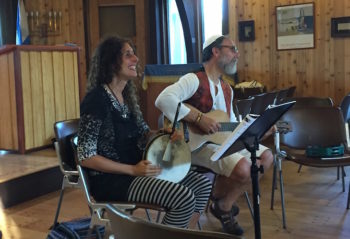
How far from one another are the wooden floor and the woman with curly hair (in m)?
0.91

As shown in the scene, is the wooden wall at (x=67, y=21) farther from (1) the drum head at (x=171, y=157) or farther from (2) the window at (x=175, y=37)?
(1) the drum head at (x=171, y=157)

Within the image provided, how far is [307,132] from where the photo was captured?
3477mm

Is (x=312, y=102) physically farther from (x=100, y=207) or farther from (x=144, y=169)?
(x=100, y=207)

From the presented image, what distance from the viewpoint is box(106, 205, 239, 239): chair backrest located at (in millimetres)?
938

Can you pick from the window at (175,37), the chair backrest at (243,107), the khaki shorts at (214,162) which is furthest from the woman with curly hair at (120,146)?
the window at (175,37)

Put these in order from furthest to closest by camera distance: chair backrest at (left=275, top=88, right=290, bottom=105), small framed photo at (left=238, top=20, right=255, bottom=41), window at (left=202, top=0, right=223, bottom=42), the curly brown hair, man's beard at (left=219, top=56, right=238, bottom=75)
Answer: window at (left=202, top=0, right=223, bottom=42), small framed photo at (left=238, top=20, right=255, bottom=41), chair backrest at (left=275, top=88, right=290, bottom=105), man's beard at (left=219, top=56, right=238, bottom=75), the curly brown hair

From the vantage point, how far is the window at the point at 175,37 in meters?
7.34

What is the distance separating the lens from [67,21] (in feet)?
25.1

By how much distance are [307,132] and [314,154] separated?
0.24m

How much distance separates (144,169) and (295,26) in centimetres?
468

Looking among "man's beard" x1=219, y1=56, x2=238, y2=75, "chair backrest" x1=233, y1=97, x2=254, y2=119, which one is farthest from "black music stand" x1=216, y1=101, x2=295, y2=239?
"chair backrest" x1=233, y1=97, x2=254, y2=119

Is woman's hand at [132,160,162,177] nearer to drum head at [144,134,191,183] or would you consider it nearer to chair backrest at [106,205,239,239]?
drum head at [144,134,191,183]

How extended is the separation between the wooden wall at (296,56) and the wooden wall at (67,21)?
2.52 meters

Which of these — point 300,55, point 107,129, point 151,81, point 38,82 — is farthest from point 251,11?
point 107,129
